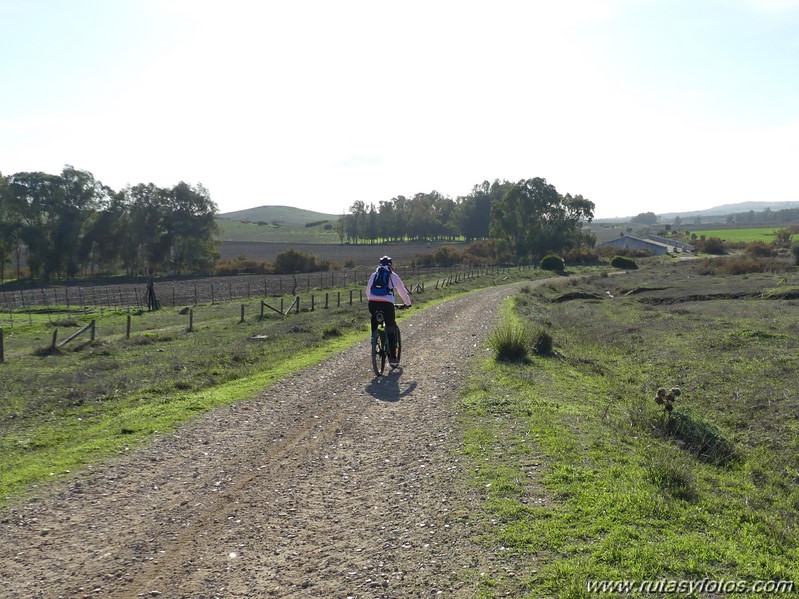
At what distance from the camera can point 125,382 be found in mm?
14922

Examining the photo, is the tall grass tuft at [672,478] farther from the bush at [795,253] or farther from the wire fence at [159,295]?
the bush at [795,253]

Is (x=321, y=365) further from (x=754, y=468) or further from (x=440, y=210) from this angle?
(x=440, y=210)

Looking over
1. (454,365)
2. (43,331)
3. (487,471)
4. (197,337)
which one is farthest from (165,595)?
(43,331)

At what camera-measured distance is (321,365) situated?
52.4 feet

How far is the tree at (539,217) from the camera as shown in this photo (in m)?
98.6

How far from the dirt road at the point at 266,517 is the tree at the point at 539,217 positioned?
299 feet

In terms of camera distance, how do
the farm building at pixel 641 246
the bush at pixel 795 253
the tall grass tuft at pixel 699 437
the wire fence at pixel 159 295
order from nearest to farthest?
the tall grass tuft at pixel 699 437 → the wire fence at pixel 159 295 → the bush at pixel 795 253 → the farm building at pixel 641 246

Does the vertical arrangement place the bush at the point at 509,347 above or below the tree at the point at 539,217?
below

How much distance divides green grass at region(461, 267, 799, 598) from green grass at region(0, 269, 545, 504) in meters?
5.38

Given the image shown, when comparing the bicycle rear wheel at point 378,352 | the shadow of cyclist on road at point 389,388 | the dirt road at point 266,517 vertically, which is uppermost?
the bicycle rear wheel at point 378,352

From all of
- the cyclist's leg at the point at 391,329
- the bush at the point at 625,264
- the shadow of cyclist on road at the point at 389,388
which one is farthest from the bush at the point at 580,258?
the shadow of cyclist on road at the point at 389,388

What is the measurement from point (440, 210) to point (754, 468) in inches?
7518

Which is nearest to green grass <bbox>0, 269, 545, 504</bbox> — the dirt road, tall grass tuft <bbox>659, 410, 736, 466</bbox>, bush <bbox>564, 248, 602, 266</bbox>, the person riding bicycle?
the dirt road

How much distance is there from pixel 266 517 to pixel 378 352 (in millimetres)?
7712
